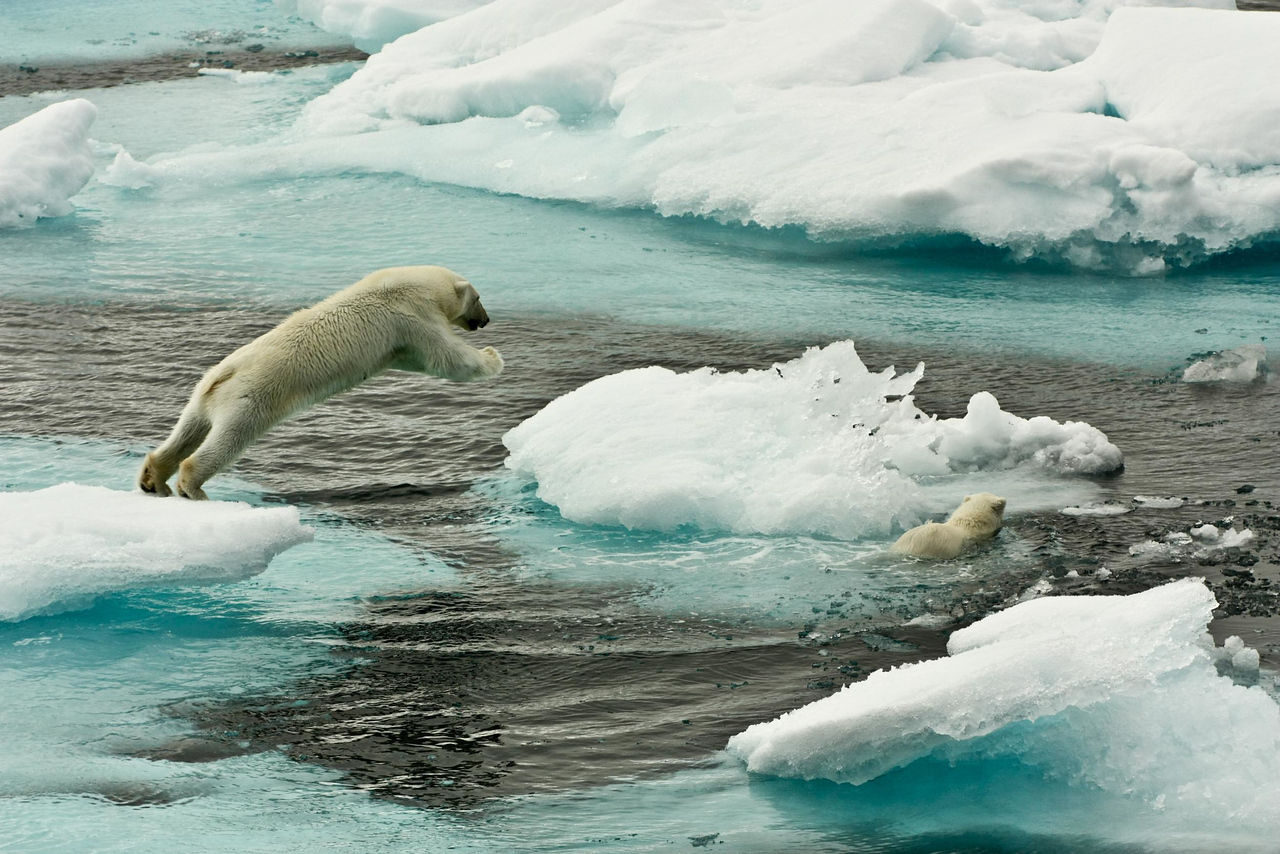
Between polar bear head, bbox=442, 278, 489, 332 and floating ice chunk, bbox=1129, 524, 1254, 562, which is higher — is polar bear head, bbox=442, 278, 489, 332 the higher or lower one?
the higher one

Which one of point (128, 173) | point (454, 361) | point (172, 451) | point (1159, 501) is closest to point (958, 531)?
point (1159, 501)

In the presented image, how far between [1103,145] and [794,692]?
491 centimetres

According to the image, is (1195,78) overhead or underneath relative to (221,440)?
overhead

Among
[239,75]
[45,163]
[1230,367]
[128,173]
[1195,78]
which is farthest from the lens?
[239,75]

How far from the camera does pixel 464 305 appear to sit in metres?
5.19

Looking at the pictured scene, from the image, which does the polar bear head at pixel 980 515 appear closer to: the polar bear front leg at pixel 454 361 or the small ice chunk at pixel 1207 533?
the small ice chunk at pixel 1207 533

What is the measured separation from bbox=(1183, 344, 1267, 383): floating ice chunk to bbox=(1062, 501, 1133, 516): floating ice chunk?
160cm

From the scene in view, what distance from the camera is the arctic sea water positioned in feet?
11.9

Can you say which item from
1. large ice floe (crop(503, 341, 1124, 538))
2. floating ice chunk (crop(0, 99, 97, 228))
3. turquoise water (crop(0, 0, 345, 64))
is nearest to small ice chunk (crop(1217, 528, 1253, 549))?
large ice floe (crop(503, 341, 1124, 538))

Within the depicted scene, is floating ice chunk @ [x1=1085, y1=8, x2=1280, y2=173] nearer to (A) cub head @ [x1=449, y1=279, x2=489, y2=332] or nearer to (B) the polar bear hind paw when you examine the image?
(A) cub head @ [x1=449, y1=279, x2=489, y2=332]

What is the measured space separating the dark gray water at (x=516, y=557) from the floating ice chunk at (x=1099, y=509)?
5cm

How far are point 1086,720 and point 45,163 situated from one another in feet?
25.7

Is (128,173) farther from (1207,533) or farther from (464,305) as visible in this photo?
(1207,533)

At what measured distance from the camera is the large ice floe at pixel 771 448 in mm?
5387
